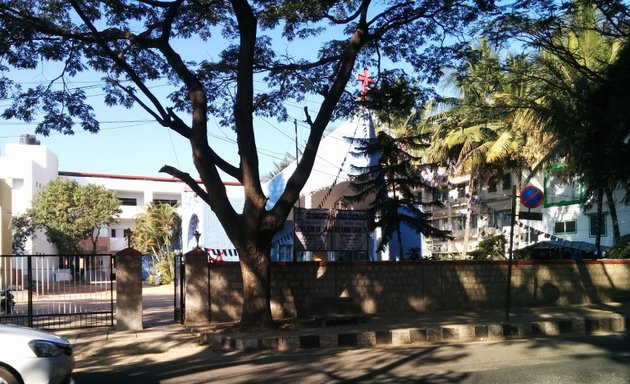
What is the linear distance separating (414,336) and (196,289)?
17.1ft

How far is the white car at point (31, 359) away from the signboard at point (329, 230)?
945 cm

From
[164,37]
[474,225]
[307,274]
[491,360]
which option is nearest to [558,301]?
[307,274]

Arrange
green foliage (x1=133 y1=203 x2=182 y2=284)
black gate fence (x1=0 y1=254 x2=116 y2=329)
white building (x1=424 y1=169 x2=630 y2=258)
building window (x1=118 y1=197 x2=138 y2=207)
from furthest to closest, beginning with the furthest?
building window (x1=118 y1=197 x2=138 y2=207) → green foliage (x1=133 y1=203 x2=182 y2=284) → white building (x1=424 y1=169 x2=630 y2=258) → black gate fence (x1=0 y1=254 x2=116 y2=329)

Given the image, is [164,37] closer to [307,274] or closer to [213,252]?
[307,274]

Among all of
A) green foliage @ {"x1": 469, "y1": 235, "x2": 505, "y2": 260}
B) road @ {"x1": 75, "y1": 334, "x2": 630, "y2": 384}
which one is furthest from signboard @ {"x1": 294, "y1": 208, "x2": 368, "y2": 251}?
green foliage @ {"x1": 469, "y1": 235, "x2": 505, "y2": 260}

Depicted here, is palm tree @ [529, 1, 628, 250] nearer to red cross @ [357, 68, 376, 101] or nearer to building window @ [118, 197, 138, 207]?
red cross @ [357, 68, 376, 101]

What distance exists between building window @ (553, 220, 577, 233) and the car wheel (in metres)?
30.5

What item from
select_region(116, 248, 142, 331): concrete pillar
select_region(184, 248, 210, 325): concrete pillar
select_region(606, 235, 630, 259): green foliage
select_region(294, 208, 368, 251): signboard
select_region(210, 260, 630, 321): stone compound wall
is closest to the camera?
select_region(116, 248, 142, 331): concrete pillar

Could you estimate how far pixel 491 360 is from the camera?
30.0 feet

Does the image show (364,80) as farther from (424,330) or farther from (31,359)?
(31,359)

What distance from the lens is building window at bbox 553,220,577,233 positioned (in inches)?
1251

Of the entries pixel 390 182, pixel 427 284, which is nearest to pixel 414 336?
pixel 427 284

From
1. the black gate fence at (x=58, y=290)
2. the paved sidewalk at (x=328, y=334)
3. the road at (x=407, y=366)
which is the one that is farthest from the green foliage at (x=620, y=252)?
the black gate fence at (x=58, y=290)

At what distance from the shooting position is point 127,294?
13.1 m
